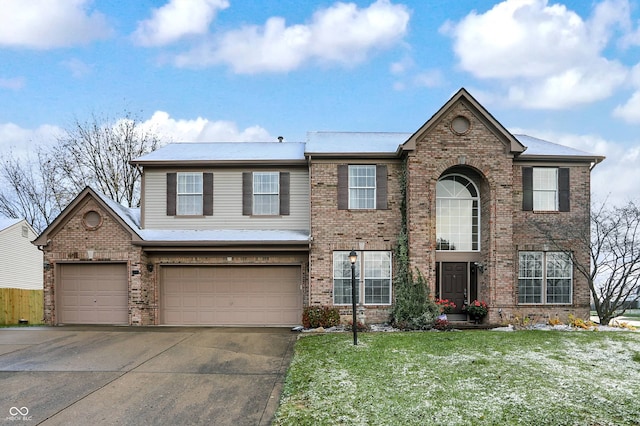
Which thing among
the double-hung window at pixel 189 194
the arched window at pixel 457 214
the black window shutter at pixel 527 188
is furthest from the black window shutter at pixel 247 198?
the black window shutter at pixel 527 188

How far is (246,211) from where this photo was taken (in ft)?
44.7

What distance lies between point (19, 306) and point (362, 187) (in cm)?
1497

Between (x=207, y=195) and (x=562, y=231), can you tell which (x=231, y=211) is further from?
(x=562, y=231)

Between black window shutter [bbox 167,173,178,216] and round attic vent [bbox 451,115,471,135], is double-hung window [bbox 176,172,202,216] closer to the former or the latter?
black window shutter [bbox 167,173,178,216]

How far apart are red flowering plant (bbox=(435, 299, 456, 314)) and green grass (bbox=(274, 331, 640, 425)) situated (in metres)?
1.94

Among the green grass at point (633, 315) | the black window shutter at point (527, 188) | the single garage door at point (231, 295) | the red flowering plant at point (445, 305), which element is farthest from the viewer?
the green grass at point (633, 315)

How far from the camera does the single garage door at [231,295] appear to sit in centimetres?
1332

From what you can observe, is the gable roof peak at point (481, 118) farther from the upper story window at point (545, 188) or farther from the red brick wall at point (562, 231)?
the upper story window at point (545, 188)

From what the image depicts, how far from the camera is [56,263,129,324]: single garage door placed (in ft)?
43.2

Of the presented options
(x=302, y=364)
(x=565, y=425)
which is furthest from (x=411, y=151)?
(x=565, y=425)

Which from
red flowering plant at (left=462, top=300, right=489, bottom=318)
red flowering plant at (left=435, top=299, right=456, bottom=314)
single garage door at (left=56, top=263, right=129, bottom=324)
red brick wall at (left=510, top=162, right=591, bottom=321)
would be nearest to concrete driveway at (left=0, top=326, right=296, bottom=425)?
single garage door at (left=56, top=263, right=129, bottom=324)

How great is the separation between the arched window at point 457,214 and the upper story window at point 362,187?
201 cm

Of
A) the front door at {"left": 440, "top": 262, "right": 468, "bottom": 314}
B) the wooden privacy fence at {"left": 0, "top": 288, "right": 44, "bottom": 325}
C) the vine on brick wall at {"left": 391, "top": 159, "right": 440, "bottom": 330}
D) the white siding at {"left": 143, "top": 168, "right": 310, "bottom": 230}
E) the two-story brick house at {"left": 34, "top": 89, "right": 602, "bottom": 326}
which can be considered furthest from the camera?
the wooden privacy fence at {"left": 0, "top": 288, "right": 44, "bottom": 325}

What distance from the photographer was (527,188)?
13.0 m
